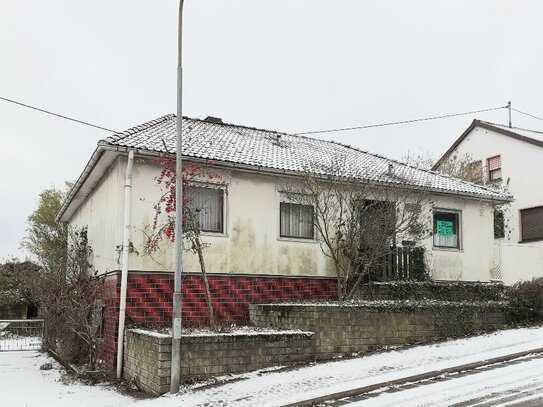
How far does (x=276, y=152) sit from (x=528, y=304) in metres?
7.80

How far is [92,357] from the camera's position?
1304cm

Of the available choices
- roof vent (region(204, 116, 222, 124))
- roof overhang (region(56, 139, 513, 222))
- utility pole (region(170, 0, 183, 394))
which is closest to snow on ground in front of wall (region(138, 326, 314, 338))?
utility pole (region(170, 0, 183, 394))

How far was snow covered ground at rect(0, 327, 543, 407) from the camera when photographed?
9422 millimetres

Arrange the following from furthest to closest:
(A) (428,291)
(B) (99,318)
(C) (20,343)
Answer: (C) (20,343)
(A) (428,291)
(B) (99,318)

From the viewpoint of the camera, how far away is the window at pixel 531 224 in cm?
2553

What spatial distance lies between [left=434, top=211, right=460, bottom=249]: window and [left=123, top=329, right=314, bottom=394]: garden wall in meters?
7.59

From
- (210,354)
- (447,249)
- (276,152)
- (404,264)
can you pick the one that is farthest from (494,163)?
(210,354)

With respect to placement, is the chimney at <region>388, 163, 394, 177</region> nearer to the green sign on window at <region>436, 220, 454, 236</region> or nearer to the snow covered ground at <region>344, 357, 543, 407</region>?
the green sign on window at <region>436, 220, 454, 236</region>

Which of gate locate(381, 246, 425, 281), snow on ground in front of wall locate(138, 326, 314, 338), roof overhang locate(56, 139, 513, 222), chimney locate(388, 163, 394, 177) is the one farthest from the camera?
chimney locate(388, 163, 394, 177)

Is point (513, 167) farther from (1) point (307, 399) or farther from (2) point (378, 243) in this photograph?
(1) point (307, 399)

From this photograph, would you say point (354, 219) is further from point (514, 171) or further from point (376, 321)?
point (514, 171)

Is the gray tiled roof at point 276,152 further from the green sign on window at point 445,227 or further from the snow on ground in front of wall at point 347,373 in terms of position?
the snow on ground in front of wall at point 347,373

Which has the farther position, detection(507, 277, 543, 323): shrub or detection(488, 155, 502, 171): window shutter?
detection(488, 155, 502, 171): window shutter

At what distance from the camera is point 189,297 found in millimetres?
13594
